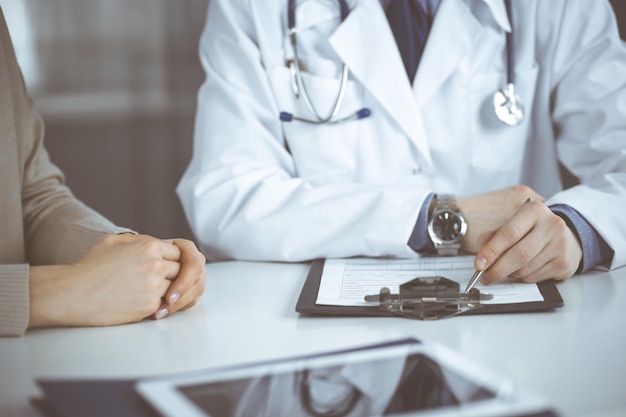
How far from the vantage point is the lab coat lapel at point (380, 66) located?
4.67 feet

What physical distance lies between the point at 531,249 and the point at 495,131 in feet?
1.71

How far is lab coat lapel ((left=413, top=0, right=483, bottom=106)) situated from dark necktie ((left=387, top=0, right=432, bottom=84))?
3cm

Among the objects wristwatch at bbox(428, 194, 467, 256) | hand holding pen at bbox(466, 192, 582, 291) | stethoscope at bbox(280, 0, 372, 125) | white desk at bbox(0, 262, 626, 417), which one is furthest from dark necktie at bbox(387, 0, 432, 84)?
white desk at bbox(0, 262, 626, 417)

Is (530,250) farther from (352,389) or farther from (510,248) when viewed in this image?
(352,389)

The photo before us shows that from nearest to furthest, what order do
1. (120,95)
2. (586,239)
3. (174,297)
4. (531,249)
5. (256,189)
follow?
(174,297) → (531,249) → (586,239) → (256,189) → (120,95)

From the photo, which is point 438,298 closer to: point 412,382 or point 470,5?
point 412,382

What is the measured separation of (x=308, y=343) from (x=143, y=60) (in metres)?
2.07

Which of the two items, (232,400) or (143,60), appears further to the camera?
(143,60)

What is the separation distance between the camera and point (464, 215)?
1.24m

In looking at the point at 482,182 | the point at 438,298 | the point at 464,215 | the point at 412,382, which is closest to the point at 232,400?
the point at 412,382

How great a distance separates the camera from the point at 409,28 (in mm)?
1483

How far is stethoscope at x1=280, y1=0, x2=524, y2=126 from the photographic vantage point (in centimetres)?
142

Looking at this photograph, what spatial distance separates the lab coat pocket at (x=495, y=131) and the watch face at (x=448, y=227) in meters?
0.31

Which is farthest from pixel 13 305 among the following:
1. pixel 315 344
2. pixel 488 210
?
pixel 488 210
